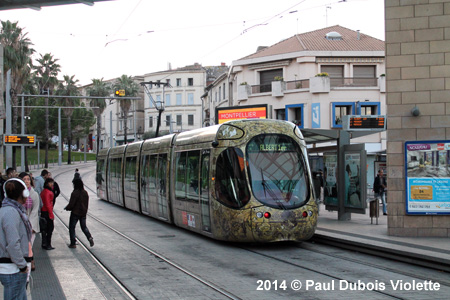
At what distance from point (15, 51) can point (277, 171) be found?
35.3 m

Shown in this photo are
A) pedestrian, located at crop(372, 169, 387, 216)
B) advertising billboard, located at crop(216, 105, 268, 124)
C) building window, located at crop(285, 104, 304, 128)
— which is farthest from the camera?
building window, located at crop(285, 104, 304, 128)

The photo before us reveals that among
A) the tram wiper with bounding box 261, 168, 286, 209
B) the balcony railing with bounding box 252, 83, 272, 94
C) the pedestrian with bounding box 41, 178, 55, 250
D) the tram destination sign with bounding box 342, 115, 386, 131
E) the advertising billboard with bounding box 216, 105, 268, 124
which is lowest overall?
the pedestrian with bounding box 41, 178, 55, 250

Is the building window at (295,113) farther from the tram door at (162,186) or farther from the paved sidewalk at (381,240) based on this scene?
the tram door at (162,186)

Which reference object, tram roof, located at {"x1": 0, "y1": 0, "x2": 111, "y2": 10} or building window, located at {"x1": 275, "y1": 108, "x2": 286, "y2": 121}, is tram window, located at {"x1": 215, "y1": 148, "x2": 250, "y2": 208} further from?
building window, located at {"x1": 275, "y1": 108, "x2": 286, "y2": 121}

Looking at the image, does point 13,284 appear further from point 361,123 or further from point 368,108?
point 368,108

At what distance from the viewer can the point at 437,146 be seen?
1325cm

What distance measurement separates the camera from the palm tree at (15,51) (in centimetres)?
4162

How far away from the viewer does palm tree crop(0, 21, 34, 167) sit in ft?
137

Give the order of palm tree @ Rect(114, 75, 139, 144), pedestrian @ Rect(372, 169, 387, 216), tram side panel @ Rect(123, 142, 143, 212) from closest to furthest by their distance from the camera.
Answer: pedestrian @ Rect(372, 169, 387, 216), tram side panel @ Rect(123, 142, 143, 212), palm tree @ Rect(114, 75, 139, 144)

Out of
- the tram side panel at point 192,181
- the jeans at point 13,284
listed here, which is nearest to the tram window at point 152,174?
the tram side panel at point 192,181

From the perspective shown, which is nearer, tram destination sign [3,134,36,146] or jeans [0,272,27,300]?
jeans [0,272,27,300]

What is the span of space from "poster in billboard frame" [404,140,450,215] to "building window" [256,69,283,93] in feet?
90.2

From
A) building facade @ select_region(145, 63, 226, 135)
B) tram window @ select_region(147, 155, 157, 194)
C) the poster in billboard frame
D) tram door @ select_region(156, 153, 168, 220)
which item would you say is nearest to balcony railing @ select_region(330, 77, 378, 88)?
tram window @ select_region(147, 155, 157, 194)

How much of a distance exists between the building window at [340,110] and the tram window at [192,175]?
82.4 ft
